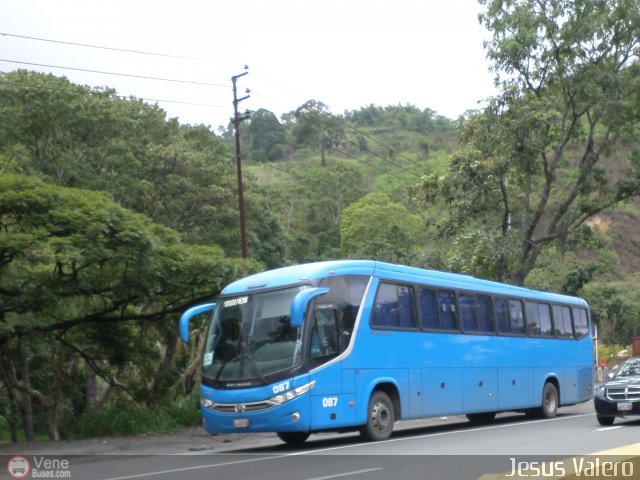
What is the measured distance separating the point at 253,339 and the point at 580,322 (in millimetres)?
13479

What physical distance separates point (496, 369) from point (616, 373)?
2.83 meters

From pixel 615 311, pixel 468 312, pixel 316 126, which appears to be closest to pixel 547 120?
pixel 468 312

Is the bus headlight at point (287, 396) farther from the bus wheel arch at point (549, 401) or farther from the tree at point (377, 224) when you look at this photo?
the tree at point (377, 224)

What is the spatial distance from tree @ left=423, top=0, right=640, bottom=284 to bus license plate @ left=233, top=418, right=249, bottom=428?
1673 cm

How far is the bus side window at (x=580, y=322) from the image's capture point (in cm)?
2562

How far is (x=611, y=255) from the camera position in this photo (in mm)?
83750

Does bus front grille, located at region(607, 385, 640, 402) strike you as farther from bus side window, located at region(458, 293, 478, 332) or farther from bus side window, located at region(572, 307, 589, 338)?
bus side window, located at region(572, 307, 589, 338)

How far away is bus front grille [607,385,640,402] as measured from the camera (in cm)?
1794

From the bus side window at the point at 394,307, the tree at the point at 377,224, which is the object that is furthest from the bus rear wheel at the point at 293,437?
the tree at the point at 377,224

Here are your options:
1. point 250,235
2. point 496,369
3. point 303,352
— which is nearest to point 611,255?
point 250,235

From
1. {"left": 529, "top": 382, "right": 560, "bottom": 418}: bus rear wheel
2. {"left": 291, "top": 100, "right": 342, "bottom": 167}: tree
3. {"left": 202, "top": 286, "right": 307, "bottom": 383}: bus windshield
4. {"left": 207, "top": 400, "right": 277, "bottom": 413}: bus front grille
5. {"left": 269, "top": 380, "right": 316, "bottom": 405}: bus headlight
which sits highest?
{"left": 291, "top": 100, "right": 342, "bottom": 167}: tree

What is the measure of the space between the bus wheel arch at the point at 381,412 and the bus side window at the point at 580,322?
9.85 meters

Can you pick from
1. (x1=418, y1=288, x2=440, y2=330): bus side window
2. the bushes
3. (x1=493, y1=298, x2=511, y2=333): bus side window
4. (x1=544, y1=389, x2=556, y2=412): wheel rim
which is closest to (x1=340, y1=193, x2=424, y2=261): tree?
(x1=544, y1=389, x2=556, y2=412): wheel rim

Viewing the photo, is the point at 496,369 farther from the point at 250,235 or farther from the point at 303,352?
the point at 250,235
